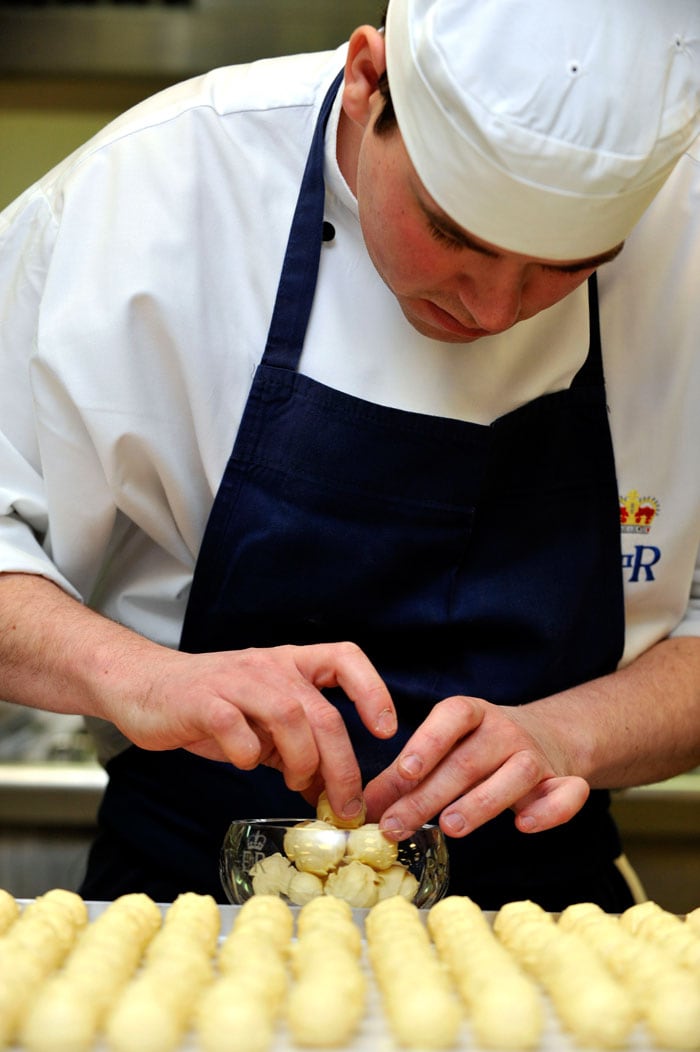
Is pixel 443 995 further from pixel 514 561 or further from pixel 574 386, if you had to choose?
pixel 574 386

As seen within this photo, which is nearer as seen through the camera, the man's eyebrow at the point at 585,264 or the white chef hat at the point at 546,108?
the white chef hat at the point at 546,108

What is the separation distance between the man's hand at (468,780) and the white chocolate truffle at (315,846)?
58 millimetres

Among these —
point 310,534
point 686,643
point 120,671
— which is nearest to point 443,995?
point 120,671

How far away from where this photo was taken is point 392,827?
3.90 ft

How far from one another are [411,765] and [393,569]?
330 millimetres

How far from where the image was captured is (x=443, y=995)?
Answer: 90 cm

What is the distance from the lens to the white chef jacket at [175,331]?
1.48 meters

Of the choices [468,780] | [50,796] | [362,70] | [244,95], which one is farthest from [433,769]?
[50,796]

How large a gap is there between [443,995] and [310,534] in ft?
2.16

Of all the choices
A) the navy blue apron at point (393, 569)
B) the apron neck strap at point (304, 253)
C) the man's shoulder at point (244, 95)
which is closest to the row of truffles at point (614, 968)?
the navy blue apron at point (393, 569)

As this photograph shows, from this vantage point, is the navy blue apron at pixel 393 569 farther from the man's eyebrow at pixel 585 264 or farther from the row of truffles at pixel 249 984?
the row of truffles at pixel 249 984

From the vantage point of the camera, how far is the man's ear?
131 centimetres

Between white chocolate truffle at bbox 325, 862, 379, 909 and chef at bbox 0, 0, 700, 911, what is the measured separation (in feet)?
0.36

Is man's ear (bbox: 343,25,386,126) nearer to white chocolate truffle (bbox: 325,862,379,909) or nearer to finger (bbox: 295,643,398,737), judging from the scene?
finger (bbox: 295,643,398,737)
